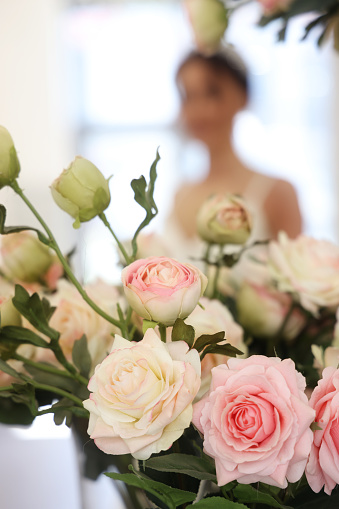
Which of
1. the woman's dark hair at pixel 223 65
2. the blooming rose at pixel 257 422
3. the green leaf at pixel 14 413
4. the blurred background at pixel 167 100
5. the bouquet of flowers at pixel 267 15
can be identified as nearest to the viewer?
the blooming rose at pixel 257 422

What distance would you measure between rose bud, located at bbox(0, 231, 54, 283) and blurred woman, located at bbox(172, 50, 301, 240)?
144 centimetres

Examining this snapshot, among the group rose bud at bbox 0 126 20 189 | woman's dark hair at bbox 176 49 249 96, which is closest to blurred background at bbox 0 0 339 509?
woman's dark hair at bbox 176 49 249 96

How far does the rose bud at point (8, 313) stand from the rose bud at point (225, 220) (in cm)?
15

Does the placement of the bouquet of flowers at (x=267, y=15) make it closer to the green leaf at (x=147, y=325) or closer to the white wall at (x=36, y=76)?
the green leaf at (x=147, y=325)

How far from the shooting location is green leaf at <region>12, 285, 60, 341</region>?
1.04ft

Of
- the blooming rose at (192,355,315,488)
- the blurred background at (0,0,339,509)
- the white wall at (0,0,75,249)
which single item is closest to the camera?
the blooming rose at (192,355,315,488)

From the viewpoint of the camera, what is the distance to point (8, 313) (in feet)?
1.12

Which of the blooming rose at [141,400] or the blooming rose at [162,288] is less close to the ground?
the blooming rose at [162,288]

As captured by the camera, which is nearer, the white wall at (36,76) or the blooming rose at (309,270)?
the blooming rose at (309,270)

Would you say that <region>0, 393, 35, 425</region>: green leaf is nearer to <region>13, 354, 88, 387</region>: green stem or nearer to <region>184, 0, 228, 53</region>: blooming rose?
<region>13, 354, 88, 387</region>: green stem

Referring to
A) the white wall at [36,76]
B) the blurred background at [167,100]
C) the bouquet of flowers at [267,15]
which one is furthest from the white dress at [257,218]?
the bouquet of flowers at [267,15]

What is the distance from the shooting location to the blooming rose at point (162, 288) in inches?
10.7

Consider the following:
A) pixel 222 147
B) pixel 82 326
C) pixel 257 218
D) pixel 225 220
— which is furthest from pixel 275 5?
pixel 222 147

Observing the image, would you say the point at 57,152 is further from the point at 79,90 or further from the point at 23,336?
the point at 23,336
